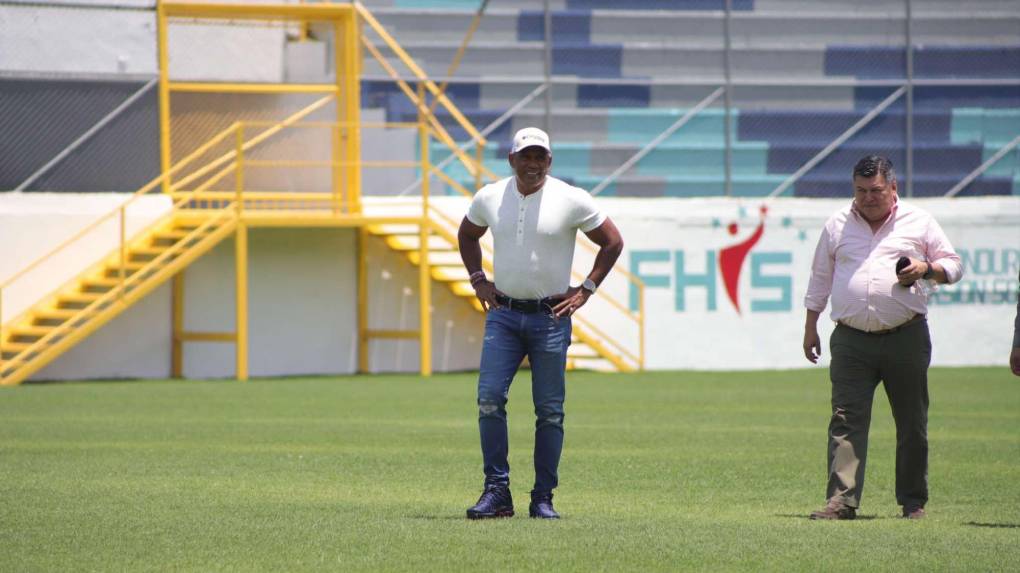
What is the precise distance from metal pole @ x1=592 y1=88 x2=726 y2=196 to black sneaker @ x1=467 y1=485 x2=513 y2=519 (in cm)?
1794

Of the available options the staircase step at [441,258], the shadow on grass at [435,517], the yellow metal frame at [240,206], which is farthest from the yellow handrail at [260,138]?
the shadow on grass at [435,517]

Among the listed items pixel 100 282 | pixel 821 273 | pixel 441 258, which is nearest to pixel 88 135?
pixel 100 282

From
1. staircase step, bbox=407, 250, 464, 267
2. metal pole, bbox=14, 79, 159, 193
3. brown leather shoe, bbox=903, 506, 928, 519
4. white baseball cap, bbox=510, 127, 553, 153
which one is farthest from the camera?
staircase step, bbox=407, 250, 464, 267

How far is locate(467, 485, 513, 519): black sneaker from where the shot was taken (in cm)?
834

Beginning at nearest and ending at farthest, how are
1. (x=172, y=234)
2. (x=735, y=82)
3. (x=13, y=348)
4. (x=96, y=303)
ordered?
1. (x=13, y=348)
2. (x=96, y=303)
3. (x=172, y=234)
4. (x=735, y=82)

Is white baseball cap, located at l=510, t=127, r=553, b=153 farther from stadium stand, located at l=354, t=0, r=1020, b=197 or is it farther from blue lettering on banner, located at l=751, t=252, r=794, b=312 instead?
stadium stand, located at l=354, t=0, r=1020, b=197

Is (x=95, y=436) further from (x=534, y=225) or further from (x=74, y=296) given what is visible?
(x=74, y=296)

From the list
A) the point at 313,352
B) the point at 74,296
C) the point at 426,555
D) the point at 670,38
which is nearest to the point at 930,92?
the point at 670,38

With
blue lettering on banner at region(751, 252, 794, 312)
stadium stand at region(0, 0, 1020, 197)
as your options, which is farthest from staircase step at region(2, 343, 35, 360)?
blue lettering on banner at region(751, 252, 794, 312)

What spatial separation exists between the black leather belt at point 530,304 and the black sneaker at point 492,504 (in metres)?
0.83

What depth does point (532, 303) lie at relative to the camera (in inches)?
331

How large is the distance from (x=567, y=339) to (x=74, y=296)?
14.7 m

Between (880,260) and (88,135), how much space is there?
1681cm

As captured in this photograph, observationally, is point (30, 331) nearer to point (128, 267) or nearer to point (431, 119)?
point (128, 267)
